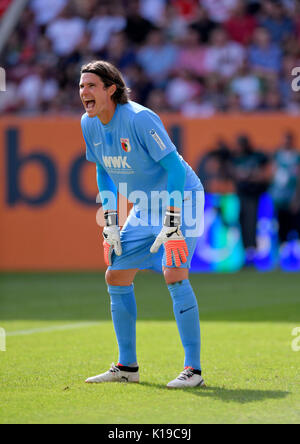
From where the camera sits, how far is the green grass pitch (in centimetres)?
479

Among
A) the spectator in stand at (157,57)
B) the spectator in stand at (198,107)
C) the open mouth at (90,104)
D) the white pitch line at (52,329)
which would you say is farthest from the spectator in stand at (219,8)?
the open mouth at (90,104)

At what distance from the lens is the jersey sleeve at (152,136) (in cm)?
559

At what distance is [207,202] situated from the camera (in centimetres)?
1448

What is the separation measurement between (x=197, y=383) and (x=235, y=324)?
10.0ft

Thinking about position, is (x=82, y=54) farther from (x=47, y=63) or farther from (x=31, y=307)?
(x=31, y=307)

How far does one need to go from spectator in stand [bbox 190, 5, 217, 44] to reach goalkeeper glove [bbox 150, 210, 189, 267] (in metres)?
10.9

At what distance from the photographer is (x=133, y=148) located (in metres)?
5.73

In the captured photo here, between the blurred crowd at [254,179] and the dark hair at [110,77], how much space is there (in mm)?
8813

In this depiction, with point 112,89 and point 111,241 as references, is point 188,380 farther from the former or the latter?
point 112,89

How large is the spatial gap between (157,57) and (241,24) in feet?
5.54

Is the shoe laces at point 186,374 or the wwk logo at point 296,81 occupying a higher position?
the wwk logo at point 296,81

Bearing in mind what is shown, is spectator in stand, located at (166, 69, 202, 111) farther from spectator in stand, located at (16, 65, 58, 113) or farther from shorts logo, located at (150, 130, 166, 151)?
shorts logo, located at (150, 130, 166, 151)

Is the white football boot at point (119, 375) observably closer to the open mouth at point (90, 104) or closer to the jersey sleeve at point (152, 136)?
the jersey sleeve at point (152, 136)

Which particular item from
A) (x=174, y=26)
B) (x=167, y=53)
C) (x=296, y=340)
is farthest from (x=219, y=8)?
(x=296, y=340)
